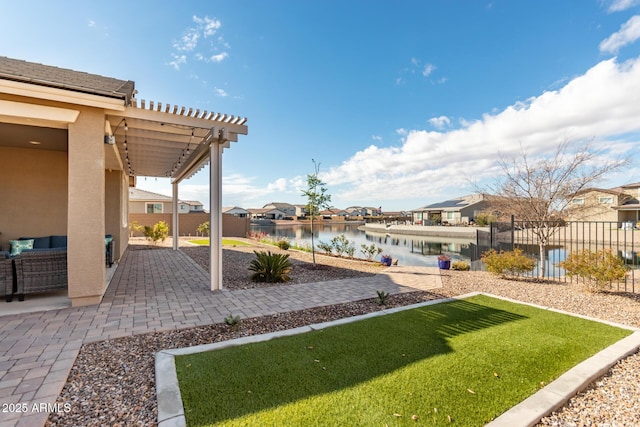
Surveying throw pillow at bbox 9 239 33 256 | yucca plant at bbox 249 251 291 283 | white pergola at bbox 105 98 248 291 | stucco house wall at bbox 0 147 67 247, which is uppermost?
white pergola at bbox 105 98 248 291

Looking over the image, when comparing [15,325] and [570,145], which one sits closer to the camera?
[15,325]

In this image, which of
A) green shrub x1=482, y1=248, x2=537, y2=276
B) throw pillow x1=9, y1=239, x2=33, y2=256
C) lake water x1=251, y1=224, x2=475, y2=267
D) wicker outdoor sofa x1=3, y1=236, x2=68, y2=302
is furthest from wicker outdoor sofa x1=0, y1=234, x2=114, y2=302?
lake water x1=251, y1=224, x2=475, y2=267

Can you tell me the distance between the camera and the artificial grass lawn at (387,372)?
7.16 ft

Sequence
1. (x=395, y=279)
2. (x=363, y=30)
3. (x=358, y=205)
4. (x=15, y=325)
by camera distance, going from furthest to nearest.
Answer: (x=358, y=205) < (x=363, y=30) < (x=395, y=279) < (x=15, y=325)

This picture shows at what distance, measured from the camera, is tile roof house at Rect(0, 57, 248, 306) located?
449 centimetres

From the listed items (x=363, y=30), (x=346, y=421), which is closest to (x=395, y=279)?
(x=346, y=421)

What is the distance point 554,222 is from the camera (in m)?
7.93

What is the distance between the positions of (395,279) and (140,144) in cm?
771

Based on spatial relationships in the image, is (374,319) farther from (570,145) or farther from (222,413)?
(570,145)

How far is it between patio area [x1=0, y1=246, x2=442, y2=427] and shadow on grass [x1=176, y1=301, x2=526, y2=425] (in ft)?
3.67

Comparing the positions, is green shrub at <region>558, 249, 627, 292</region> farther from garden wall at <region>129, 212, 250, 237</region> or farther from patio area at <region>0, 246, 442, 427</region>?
garden wall at <region>129, 212, 250, 237</region>

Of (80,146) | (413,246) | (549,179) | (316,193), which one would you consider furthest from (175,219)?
(413,246)

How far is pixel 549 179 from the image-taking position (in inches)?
312

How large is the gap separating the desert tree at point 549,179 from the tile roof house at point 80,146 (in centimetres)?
789
